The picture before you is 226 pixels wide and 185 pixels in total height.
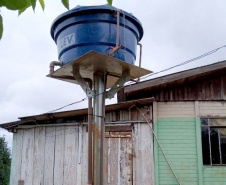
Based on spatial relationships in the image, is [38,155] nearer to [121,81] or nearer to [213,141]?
[121,81]

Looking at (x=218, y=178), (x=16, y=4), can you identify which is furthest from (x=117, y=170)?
(x=16, y=4)

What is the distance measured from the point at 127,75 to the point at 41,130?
4354mm

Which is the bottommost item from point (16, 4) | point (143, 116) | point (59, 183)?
point (59, 183)

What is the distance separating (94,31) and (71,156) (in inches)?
171

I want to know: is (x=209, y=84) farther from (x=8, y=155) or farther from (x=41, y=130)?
(x=8, y=155)

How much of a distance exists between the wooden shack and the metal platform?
2191 millimetres

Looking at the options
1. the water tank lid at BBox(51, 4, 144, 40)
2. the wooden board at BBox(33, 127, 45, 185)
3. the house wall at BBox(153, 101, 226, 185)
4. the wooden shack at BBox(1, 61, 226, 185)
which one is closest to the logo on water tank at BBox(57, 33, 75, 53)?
the water tank lid at BBox(51, 4, 144, 40)

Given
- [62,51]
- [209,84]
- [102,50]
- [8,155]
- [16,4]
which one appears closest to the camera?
[16,4]

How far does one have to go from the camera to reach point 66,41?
4875mm

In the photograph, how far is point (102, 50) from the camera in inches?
179

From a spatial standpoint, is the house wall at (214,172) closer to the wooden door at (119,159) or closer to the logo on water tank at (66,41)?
the wooden door at (119,159)

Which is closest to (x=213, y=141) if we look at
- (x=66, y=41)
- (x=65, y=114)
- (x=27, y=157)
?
(x=65, y=114)

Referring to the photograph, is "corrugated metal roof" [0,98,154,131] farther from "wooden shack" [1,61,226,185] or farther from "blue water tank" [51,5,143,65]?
"blue water tank" [51,5,143,65]

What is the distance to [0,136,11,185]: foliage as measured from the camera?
52.5 feet
